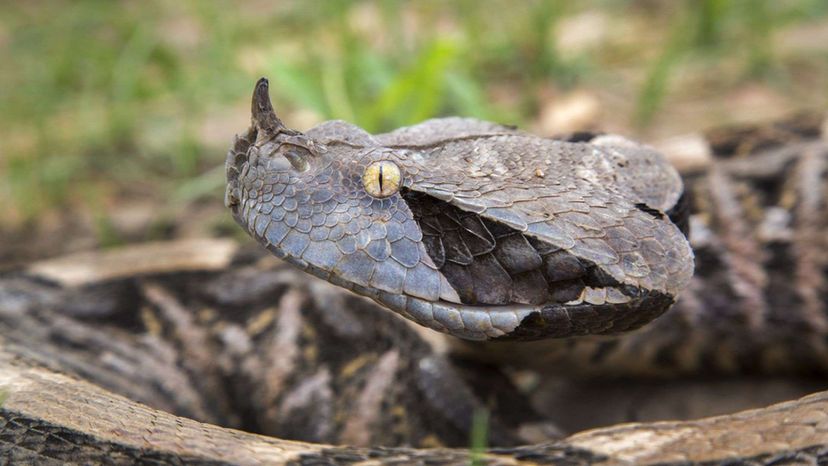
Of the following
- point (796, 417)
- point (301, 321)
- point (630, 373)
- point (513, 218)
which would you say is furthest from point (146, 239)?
point (796, 417)

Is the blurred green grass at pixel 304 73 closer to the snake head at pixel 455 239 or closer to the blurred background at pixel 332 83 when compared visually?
the blurred background at pixel 332 83

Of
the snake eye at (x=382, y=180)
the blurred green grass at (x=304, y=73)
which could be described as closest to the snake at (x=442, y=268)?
the snake eye at (x=382, y=180)

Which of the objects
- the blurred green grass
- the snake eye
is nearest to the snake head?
the snake eye

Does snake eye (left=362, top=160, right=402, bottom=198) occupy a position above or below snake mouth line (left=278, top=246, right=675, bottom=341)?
above

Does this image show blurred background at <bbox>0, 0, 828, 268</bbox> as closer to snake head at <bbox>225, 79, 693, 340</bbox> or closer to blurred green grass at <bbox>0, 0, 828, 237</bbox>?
blurred green grass at <bbox>0, 0, 828, 237</bbox>

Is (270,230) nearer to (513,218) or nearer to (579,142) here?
(513,218)

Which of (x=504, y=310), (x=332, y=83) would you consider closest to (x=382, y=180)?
(x=504, y=310)

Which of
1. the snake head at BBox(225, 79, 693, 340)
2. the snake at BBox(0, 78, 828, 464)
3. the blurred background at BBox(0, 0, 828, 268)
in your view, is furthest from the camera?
the blurred background at BBox(0, 0, 828, 268)
